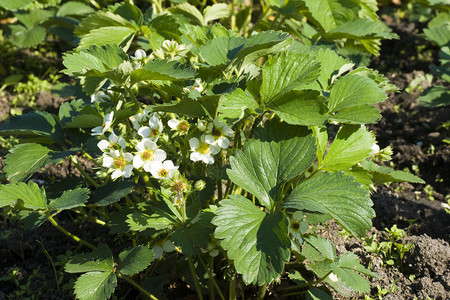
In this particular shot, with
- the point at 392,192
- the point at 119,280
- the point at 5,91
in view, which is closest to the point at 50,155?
the point at 119,280

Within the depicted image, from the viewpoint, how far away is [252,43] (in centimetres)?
140

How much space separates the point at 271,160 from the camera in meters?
1.41

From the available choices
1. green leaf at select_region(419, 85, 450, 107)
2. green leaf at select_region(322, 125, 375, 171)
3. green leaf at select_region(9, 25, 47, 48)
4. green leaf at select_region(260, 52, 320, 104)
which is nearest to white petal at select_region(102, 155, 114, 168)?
green leaf at select_region(260, 52, 320, 104)

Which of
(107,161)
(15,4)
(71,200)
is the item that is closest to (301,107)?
(107,161)

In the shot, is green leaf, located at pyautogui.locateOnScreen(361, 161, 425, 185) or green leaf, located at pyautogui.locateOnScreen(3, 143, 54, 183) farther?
green leaf, located at pyautogui.locateOnScreen(361, 161, 425, 185)

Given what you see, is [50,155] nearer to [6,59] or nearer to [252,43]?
[252,43]

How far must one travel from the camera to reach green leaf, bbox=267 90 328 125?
1.34 metres

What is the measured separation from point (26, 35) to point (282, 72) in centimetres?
238

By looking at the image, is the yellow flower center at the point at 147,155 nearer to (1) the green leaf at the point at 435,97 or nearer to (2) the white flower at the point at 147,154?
(2) the white flower at the point at 147,154

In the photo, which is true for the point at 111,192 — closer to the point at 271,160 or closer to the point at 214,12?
the point at 271,160

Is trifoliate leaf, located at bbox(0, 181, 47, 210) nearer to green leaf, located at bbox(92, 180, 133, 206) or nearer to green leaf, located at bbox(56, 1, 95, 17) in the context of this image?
green leaf, located at bbox(92, 180, 133, 206)

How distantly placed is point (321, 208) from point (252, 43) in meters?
0.51

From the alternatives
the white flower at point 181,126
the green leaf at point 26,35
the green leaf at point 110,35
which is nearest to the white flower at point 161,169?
the white flower at point 181,126

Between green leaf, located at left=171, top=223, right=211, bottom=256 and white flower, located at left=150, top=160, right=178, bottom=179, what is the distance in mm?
173
